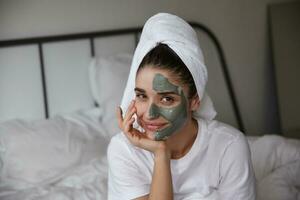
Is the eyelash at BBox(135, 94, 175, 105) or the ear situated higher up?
the eyelash at BBox(135, 94, 175, 105)

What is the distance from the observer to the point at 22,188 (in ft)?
5.62

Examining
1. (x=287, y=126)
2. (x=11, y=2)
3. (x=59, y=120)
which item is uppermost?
(x=11, y=2)

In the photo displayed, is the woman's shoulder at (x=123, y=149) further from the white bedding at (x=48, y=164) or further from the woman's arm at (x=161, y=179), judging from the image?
the white bedding at (x=48, y=164)

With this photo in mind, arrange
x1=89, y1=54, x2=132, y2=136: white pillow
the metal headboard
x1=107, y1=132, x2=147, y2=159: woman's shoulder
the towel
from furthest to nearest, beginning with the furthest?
1. x1=89, y1=54, x2=132, y2=136: white pillow
2. the metal headboard
3. x1=107, y1=132, x2=147, y2=159: woman's shoulder
4. the towel

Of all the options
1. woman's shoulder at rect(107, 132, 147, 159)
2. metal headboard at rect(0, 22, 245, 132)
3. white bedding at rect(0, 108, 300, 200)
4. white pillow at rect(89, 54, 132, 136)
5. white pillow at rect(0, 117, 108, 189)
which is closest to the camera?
woman's shoulder at rect(107, 132, 147, 159)

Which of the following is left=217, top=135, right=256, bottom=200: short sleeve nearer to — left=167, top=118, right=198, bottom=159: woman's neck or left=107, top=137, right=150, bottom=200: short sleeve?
left=167, top=118, right=198, bottom=159: woman's neck

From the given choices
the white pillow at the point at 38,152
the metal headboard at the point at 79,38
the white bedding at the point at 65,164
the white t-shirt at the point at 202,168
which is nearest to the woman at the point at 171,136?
the white t-shirt at the point at 202,168

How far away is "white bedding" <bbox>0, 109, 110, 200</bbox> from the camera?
1.66 m

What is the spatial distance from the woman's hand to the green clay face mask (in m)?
0.02

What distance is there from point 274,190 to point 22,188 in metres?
0.99

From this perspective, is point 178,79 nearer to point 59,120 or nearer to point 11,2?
point 59,120

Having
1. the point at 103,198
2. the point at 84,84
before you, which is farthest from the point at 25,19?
the point at 103,198

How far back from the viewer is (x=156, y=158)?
1.16 meters

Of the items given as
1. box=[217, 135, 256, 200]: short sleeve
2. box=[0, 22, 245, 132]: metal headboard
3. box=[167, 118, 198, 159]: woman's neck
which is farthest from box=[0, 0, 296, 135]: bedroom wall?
box=[217, 135, 256, 200]: short sleeve
